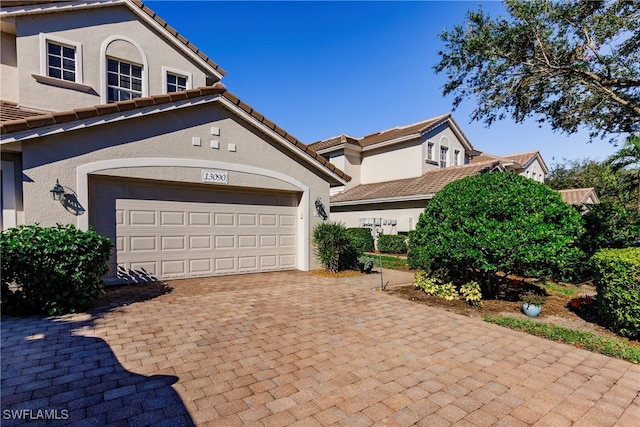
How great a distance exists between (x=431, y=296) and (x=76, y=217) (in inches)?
313

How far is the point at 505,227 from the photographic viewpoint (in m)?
5.84

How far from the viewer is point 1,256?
4.77 metres

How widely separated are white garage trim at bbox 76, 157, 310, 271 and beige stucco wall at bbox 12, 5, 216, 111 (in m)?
3.44

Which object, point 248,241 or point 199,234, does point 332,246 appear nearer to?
point 248,241

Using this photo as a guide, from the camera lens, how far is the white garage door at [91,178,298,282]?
7.46 metres

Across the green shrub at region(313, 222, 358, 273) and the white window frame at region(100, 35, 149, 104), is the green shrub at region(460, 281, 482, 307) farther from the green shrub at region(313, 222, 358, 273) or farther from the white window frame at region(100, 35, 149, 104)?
the white window frame at region(100, 35, 149, 104)

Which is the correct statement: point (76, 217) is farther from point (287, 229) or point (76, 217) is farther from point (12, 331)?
point (287, 229)

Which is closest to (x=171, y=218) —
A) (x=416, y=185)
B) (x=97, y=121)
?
(x=97, y=121)

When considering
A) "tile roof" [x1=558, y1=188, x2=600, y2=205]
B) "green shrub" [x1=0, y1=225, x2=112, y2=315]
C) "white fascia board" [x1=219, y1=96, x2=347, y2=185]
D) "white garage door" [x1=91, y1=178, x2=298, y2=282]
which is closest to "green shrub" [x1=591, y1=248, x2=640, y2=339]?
"white fascia board" [x1=219, y1=96, x2=347, y2=185]

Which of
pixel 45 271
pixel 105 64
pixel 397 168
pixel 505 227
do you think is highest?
pixel 105 64

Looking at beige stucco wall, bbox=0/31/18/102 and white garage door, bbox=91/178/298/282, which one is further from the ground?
beige stucco wall, bbox=0/31/18/102

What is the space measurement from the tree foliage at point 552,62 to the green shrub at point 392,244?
256 inches

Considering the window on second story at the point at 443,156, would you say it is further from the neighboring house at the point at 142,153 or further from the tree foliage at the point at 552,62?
the neighboring house at the point at 142,153

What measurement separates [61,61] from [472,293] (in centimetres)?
1236
